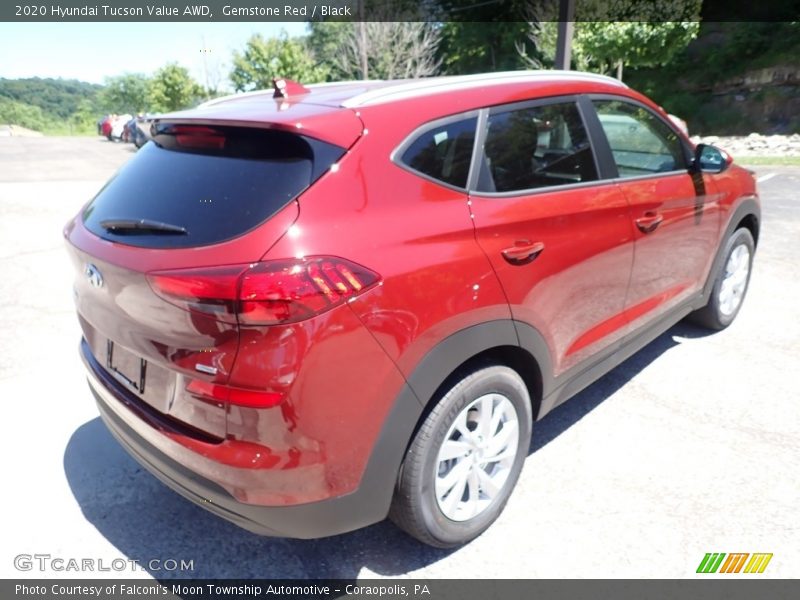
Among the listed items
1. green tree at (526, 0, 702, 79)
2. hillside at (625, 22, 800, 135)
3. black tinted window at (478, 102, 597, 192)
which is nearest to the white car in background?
green tree at (526, 0, 702, 79)

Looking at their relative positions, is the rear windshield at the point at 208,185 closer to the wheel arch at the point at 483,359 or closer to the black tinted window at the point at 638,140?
the wheel arch at the point at 483,359

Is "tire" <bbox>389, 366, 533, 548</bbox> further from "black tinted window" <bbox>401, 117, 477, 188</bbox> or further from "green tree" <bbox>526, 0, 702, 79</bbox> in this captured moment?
"green tree" <bbox>526, 0, 702, 79</bbox>

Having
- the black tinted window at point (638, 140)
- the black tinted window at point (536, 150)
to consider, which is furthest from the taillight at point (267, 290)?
the black tinted window at point (638, 140)

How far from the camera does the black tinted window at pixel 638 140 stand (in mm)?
3051

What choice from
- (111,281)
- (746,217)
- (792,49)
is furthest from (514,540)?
(792,49)

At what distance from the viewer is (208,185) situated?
78.6 inches

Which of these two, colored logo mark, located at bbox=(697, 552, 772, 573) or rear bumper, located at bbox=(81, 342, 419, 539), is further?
colored logo mark, located at bbox=(697, 552, 772, 573)

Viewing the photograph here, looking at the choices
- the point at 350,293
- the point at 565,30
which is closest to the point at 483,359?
the point at 350,293

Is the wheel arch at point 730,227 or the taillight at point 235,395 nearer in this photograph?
the taillight at point 235,395

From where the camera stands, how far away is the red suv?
1766 mm

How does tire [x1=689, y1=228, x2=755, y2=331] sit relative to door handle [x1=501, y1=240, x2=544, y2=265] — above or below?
below

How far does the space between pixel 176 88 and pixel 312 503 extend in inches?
1751

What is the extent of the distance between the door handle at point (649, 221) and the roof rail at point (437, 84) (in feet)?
2.48

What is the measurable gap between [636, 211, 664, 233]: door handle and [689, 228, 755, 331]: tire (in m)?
1.20
